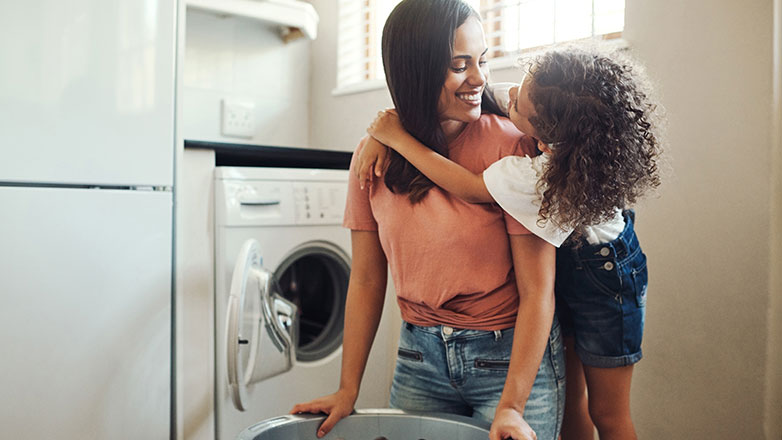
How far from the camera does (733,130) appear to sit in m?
1.40

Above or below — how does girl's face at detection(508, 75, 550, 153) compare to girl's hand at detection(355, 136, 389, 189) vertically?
above

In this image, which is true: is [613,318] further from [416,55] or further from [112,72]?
[112,72]

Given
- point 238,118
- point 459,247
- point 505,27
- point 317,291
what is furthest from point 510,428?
point 238,118

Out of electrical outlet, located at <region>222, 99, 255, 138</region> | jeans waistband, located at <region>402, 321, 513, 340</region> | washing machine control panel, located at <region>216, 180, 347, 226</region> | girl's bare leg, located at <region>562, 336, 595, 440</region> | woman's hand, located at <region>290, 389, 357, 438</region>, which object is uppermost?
electrical outlet, located at <region>222, 99, 255, 138</region>

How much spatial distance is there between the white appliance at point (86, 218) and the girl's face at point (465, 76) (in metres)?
0.85

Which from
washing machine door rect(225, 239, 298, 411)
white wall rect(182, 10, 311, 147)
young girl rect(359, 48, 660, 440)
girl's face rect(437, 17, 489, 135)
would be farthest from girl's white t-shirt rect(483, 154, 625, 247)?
white wall rect(182, 10, 311, 147)

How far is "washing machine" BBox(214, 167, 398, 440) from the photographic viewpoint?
1388 mm

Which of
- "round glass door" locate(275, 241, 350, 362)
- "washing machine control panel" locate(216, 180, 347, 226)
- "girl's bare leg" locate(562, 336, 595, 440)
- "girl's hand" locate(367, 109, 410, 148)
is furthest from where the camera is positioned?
"round glass door" locate(275, 241, 350, 362)

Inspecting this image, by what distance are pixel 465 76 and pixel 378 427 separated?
56 cm

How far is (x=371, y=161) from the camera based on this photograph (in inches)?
39.3

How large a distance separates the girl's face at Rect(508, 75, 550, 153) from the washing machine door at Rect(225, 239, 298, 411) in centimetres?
70

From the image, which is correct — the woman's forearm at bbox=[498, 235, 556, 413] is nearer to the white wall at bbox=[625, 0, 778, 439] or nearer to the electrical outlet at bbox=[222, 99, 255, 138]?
the white wall at bbox=[625, 0, 778, 439]

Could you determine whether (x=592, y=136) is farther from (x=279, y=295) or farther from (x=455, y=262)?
(x=279, y=295)

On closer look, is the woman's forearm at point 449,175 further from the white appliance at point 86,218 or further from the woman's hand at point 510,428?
the white appliance at point 86,218
